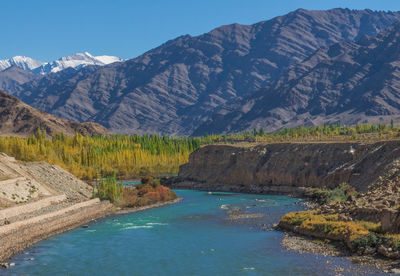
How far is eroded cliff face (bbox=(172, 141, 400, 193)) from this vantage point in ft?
298

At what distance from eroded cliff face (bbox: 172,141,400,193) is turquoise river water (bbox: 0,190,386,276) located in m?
23.0

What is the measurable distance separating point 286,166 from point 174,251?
67.7m

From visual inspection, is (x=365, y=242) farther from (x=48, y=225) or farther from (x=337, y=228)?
(x=48, y=225)

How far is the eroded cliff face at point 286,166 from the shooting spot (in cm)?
9075

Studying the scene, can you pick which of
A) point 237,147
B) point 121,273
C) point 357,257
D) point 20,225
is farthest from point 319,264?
point 237,147

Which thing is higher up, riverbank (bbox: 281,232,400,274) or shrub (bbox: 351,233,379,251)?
shrub (bbox: 351,233,379,251)

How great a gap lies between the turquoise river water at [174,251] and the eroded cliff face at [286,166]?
2299 centimetres

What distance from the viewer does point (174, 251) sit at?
52.4m

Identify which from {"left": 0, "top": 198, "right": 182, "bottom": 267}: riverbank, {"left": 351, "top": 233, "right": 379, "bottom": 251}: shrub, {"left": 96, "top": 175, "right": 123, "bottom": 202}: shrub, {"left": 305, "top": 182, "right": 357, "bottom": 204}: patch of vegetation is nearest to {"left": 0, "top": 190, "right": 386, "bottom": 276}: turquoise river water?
{"left": 0, "top": 198, "right": 182, "bottom": 267}: riverbank

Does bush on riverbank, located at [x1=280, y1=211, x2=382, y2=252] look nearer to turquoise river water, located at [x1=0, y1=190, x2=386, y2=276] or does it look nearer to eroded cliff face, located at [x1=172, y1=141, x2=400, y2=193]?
turquoise river water, located at [x1=0, y1=190, x2=386, y2=276]

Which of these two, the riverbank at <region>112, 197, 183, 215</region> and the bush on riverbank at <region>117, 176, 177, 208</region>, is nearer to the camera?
the riverbank at <region>112, 197, 183, 215</region>

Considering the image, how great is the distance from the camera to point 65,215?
67.4 meters

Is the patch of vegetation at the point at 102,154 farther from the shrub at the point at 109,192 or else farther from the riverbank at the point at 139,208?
the riverbank at the point at 139,208

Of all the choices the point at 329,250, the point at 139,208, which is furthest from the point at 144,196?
the point at 329,250
